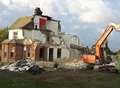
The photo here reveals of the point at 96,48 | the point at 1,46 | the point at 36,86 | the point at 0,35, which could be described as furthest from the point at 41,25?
the point at 36,86

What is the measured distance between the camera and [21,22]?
4053 inches

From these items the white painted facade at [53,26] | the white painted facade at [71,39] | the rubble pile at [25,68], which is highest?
the white painted facade at [53,26]

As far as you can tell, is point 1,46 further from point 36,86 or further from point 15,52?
point 36,86

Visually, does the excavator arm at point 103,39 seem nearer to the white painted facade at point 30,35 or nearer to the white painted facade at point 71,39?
the white painted facade at point 30,35

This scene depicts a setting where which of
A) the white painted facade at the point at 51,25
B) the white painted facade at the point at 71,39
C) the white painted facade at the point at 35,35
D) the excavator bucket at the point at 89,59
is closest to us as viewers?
the excavator bucket at the point at 89,59

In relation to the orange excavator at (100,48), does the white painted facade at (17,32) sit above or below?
above

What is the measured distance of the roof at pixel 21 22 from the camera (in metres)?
100

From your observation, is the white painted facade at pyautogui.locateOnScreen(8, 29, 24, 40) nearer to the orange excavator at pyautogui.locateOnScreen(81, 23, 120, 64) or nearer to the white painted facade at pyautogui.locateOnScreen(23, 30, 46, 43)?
the white painted facade at pyautogui.locateOnScreen(23, 30, 46, 43)

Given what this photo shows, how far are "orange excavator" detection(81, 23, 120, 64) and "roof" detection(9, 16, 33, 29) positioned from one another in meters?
39.0

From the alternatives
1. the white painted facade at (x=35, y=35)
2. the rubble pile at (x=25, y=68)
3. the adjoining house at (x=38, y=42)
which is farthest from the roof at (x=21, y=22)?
the rubble pile at (x=25, y=68)

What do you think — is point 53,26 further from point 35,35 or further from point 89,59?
point 89,59

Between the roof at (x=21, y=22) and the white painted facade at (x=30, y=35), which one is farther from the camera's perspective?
the roof at (x=21, y=22)

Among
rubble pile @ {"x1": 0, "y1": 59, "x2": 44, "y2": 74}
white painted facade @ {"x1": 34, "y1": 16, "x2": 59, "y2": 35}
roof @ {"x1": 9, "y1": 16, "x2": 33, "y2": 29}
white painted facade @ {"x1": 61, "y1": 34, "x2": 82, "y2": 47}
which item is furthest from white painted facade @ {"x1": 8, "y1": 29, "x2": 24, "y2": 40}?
rubble pile @ {"x1": 0, "y1": 59, "x2": 44, "y2": 74}

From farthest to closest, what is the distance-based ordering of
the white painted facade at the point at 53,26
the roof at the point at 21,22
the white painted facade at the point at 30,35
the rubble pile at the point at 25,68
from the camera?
1. the white painted facade at the point at 53,26
2. the roof at the point at 21,22
3. the white painted facade at the point at 30,35
4. the rubble pile at the point at 25,68
